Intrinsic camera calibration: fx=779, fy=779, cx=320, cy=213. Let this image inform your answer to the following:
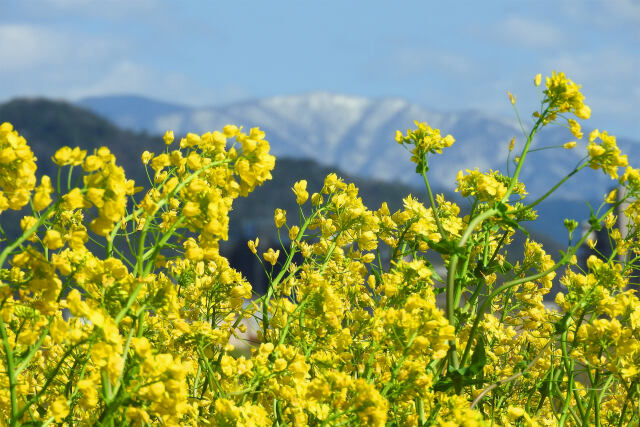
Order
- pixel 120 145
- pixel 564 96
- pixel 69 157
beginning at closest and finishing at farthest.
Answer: pixel 69 157 < pixel 564 96 < pixel 120 145

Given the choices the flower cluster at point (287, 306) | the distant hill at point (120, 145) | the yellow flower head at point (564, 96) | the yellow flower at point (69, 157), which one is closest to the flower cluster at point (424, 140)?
the flower cluster at point (287, 306)

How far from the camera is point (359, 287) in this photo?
2414mm

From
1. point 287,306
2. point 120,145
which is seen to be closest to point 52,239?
point 287,306

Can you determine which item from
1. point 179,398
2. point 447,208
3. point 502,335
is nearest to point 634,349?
point 502,335

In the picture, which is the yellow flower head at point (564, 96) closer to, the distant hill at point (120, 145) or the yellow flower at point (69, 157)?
the yellow flower at point (69, 157)

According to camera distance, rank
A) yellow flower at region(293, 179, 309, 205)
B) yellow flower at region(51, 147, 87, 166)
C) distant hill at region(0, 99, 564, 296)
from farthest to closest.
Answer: distant hill at region(0, 99, 564, 296)
yellow flower at region(293, 179, 309, 205)
yellow flower at region(51, 147, 87, 166)

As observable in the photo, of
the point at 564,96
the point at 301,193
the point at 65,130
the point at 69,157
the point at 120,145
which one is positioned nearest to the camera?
the point at 69,157

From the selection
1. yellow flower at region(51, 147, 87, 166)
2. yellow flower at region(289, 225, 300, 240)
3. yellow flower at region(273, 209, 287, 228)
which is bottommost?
yellow flower at region(51, 147, 87, 166)

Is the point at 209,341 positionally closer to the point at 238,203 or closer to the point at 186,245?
the point at 186,245

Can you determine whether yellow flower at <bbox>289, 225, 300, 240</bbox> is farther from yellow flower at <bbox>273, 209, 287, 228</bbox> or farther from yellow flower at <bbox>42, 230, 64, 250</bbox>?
yellow flower at <bbox>42, 230, 64, 250</bbox>

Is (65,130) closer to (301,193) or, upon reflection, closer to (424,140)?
(301,193)

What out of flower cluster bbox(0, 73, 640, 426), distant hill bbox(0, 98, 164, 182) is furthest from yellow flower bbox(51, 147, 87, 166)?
distant hill bbox(0, 98, 164, 182)

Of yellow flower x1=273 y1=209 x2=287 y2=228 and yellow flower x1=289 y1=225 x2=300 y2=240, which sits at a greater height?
yellow flower x1=273 y1=209 x2=287 y2=228

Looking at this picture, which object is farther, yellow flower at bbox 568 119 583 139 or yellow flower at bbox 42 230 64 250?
yellow flower at bbox 568 119 583 139
